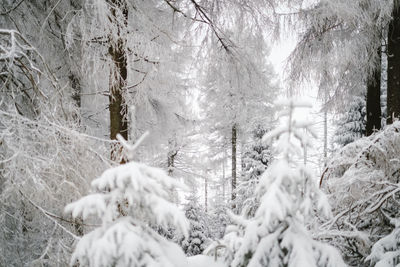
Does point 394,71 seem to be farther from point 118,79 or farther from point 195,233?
point 195,233

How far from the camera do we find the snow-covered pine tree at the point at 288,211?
1.65 metres

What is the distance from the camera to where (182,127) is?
9.53 metres

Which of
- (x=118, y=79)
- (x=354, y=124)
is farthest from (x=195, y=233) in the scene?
(x=354, y=124)

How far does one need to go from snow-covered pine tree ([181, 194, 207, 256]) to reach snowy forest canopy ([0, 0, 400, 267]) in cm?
5

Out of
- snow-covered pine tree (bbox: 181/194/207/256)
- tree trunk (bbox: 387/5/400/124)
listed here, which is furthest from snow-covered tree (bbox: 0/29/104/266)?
tree trunk (bbox: 387/5/400/124)

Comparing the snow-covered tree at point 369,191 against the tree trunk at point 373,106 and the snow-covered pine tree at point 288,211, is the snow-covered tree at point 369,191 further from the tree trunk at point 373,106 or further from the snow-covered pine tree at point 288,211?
the tree trunk at point 373,106

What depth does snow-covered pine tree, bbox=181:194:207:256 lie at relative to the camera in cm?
807

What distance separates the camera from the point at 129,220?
64.1 inches

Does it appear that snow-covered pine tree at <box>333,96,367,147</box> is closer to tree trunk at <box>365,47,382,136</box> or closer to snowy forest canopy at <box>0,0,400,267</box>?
tree trunk at <box>365,47,382,136</box>

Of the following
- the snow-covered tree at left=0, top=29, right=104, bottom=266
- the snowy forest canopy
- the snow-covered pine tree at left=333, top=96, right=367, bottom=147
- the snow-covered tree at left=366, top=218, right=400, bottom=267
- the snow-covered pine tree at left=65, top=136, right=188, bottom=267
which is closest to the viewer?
the snow-covered pine tree at left=65, top=136, right=188, bottom=267

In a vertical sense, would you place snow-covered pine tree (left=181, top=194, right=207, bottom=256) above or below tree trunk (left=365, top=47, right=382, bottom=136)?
below

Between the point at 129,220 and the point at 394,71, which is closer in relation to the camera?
the point at 129,220

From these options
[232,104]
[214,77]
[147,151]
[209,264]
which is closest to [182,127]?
[147,151]

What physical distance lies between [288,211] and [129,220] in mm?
972
